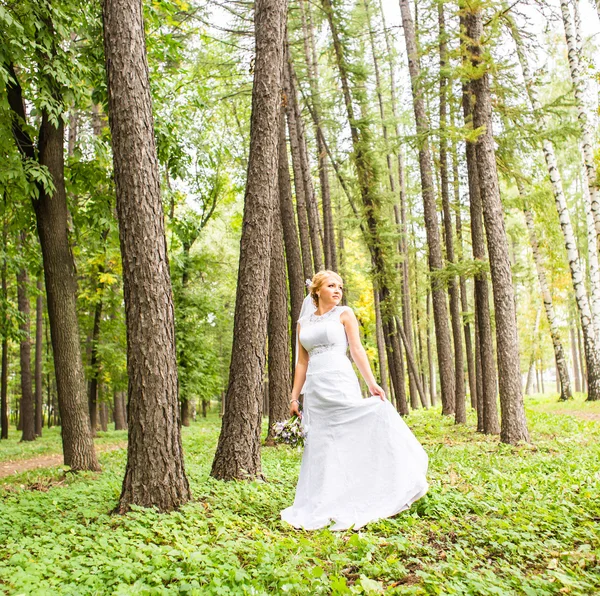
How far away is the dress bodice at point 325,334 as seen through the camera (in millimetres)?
6023

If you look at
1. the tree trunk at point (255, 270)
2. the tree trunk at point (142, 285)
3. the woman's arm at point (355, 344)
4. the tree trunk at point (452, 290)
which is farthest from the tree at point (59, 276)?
the tree trunk at point (452, 290)

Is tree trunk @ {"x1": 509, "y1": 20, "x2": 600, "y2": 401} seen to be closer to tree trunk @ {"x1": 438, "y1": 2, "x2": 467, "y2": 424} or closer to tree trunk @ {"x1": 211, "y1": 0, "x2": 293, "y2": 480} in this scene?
tree trunk @ {"x1": 438, "y1": 2, "x2": 467, "y2": 424}

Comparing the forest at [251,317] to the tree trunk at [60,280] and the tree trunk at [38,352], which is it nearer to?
the tree trunk at [60,280]

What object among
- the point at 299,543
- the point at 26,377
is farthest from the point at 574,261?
the point at 26,377

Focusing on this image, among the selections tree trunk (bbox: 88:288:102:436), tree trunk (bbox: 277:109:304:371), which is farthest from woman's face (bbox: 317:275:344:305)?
tree trunk (bbox: 88:288:102:436)

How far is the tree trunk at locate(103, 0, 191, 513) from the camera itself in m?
5.16

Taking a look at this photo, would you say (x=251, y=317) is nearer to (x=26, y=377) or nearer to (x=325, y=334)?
(x=325, y=334)

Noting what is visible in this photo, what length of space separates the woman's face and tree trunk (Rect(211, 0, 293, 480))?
107 centimetres

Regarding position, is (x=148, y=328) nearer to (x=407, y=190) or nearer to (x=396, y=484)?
(x=396, y=484)

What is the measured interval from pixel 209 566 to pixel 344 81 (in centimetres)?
1425

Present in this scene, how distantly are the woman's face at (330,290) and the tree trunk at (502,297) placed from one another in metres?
4.56

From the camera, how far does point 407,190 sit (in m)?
23.2

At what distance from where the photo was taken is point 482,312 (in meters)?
11.4

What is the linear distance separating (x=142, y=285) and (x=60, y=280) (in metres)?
4.01
